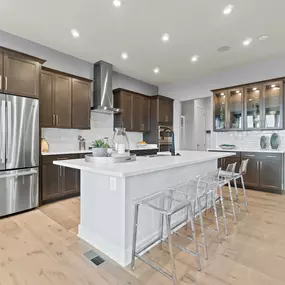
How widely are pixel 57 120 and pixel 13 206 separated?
5.60 ft

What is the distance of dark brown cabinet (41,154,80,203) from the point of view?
354 cm

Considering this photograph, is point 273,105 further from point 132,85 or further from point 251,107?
point 132,85

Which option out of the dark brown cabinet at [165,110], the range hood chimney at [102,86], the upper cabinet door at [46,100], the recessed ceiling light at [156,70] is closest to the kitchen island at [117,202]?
the upper cabinet door at [46,100]

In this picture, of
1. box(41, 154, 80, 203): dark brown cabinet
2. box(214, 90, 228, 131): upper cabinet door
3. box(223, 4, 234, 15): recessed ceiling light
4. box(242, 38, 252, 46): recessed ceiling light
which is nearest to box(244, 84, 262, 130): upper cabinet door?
box(214, 90, 228, 131): upper cabinet door

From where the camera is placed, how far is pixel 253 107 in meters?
4.79

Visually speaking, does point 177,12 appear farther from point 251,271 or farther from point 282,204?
point 282,204

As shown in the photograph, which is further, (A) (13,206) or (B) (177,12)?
(A) (13,206)

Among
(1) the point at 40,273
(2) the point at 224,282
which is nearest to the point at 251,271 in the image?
(2) the point at 224,282

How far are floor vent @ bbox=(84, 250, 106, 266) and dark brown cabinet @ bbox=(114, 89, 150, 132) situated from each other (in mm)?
3641

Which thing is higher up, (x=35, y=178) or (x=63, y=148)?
(x=63, y=148)

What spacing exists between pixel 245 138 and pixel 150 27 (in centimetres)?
362

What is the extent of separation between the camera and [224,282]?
1635 millimetres

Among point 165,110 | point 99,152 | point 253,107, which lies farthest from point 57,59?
point 253,107

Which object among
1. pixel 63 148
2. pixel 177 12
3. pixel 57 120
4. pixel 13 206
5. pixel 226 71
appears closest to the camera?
pixel 177 12
